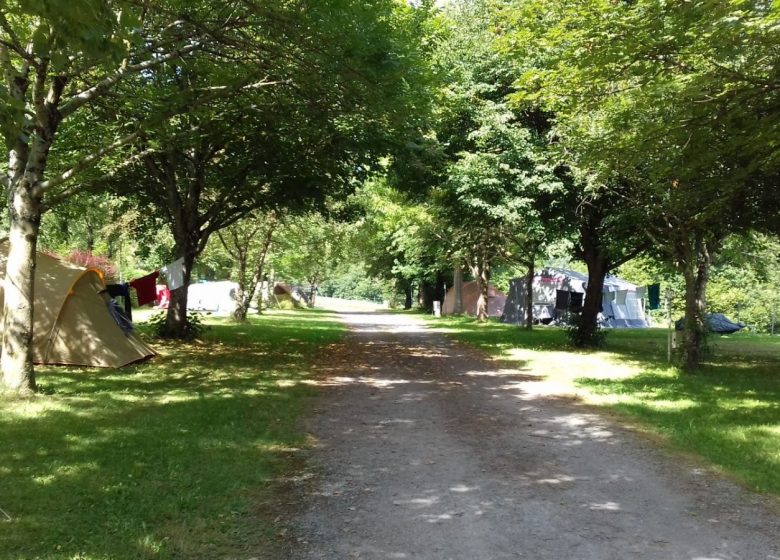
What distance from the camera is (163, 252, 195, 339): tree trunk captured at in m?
15.9

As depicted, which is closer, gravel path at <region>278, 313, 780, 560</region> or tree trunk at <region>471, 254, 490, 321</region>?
gravel path at <region>278, 313, 780, 560</region>

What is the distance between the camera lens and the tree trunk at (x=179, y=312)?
1591 centimetres

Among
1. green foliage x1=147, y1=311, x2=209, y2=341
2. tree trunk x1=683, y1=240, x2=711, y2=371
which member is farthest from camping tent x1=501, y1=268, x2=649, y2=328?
green foliage x1=147, y1=311, x2=209, y2=341

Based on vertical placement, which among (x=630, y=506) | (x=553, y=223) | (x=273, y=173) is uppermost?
(x=273, y=173)

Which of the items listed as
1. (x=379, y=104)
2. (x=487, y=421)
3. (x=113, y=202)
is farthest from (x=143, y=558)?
(x=113, y=202)

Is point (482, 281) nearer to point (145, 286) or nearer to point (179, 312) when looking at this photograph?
point (179, 312)

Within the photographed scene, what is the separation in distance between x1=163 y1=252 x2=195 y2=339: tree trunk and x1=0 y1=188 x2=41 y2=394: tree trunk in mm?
7515

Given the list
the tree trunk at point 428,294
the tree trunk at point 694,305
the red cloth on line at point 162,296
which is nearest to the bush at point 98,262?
the red cloth on line at point 162,296

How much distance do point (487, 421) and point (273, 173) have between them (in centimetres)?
910

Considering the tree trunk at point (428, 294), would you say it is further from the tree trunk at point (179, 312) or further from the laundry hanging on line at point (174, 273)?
the laundry hanging on line at point (174, 273)

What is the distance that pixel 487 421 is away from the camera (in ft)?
24.9

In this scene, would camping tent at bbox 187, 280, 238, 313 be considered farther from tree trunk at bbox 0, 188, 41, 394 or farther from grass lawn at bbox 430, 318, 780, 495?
tree trunk at bbox 0, 188, 41, 394

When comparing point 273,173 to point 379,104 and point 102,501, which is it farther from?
point 102,501

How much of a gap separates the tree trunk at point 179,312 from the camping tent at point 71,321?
447cm
